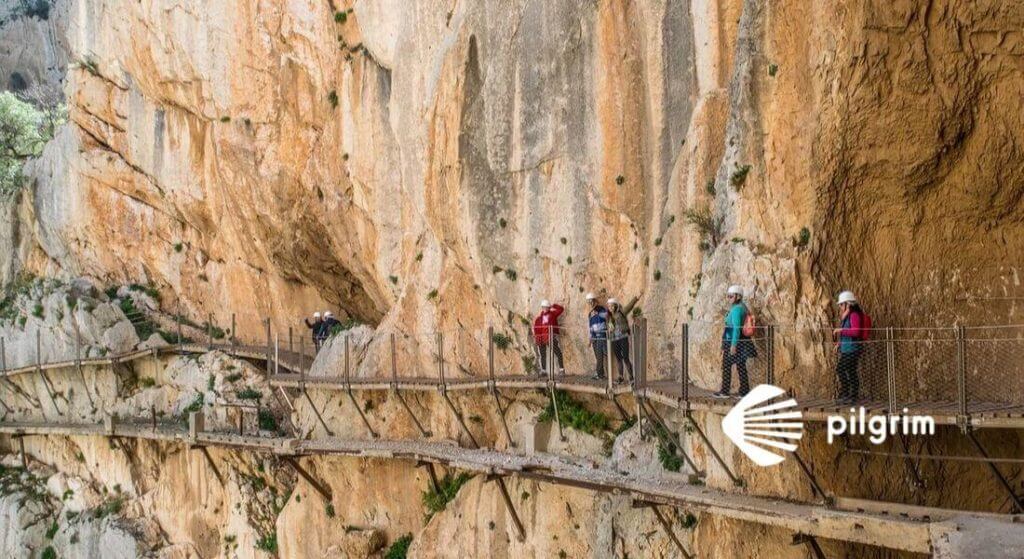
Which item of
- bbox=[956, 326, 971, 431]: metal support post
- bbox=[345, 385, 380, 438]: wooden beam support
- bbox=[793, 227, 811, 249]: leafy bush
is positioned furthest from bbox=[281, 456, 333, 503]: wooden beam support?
bbox=[956, 326, 971, 431]: metal support post

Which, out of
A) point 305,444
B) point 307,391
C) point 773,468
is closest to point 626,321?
point 773,468

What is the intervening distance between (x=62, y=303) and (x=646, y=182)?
79.6 feet

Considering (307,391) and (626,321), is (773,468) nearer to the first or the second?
(626,321)

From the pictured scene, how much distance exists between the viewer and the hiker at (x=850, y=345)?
13375 mm

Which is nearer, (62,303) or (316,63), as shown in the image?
(316,63)

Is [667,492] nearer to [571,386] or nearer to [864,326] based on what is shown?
[864,326]

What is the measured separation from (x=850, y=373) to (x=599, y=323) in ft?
20.5

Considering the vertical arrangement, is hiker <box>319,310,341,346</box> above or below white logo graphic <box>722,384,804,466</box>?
above

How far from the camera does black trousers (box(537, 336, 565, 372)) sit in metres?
20.5

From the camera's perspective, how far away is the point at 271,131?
31.6 metres

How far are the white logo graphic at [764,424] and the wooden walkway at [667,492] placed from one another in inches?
22.5

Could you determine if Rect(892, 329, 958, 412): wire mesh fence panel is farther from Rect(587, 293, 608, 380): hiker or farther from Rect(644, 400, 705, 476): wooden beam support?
Rect(587, 293, 608, 380): hiker

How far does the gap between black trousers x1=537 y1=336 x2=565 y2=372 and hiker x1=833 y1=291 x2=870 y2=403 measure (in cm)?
720

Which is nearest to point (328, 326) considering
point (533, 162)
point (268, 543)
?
point (268, 543)
